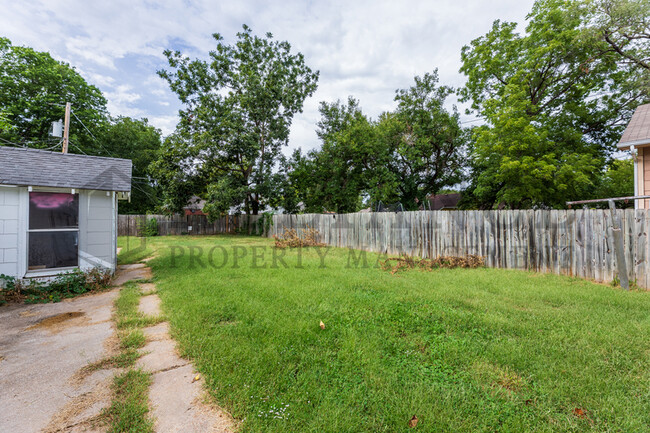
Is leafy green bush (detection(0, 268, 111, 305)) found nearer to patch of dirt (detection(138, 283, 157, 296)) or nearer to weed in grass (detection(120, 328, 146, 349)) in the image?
patch of dirt (detection(138, 283, 157, 296))

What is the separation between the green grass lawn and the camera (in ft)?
5.81

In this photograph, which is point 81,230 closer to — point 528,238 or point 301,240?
point 301,240

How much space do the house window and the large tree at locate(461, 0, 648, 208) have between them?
14.7m

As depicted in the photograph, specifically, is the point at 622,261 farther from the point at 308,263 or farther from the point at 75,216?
the point at 75,216

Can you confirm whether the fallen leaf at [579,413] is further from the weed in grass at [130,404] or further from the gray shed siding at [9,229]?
the gray shed siding at [9,229]

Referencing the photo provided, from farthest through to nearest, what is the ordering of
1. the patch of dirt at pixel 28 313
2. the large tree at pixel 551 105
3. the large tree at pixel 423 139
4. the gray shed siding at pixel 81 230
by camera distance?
the large tree at pixel 423 139, the large tree at pixel 551 105, the gray shed siding at pixel 81 230, the patch of dirt at pixel 28 313

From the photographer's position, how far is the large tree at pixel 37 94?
1773 centimetres

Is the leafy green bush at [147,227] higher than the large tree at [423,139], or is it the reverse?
the large tree at [423,139]

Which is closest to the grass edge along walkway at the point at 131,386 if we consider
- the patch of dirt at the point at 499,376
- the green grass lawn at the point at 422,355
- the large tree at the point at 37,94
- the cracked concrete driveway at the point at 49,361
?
the cracked concrete driveway at the point at 49,361

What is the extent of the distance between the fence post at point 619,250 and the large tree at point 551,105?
6.94 metres

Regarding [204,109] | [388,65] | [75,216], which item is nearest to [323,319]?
[75,216]

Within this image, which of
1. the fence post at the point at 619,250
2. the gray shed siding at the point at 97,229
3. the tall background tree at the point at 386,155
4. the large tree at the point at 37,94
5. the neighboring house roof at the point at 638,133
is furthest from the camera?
the large tree at the point at 37,94

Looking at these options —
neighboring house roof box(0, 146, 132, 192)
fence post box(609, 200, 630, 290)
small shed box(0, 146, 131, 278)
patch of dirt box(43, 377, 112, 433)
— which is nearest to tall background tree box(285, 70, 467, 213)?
fence post box(609, 200, 630, 290)

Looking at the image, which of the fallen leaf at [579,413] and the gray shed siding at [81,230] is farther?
the gray shed siding at [81,230]
